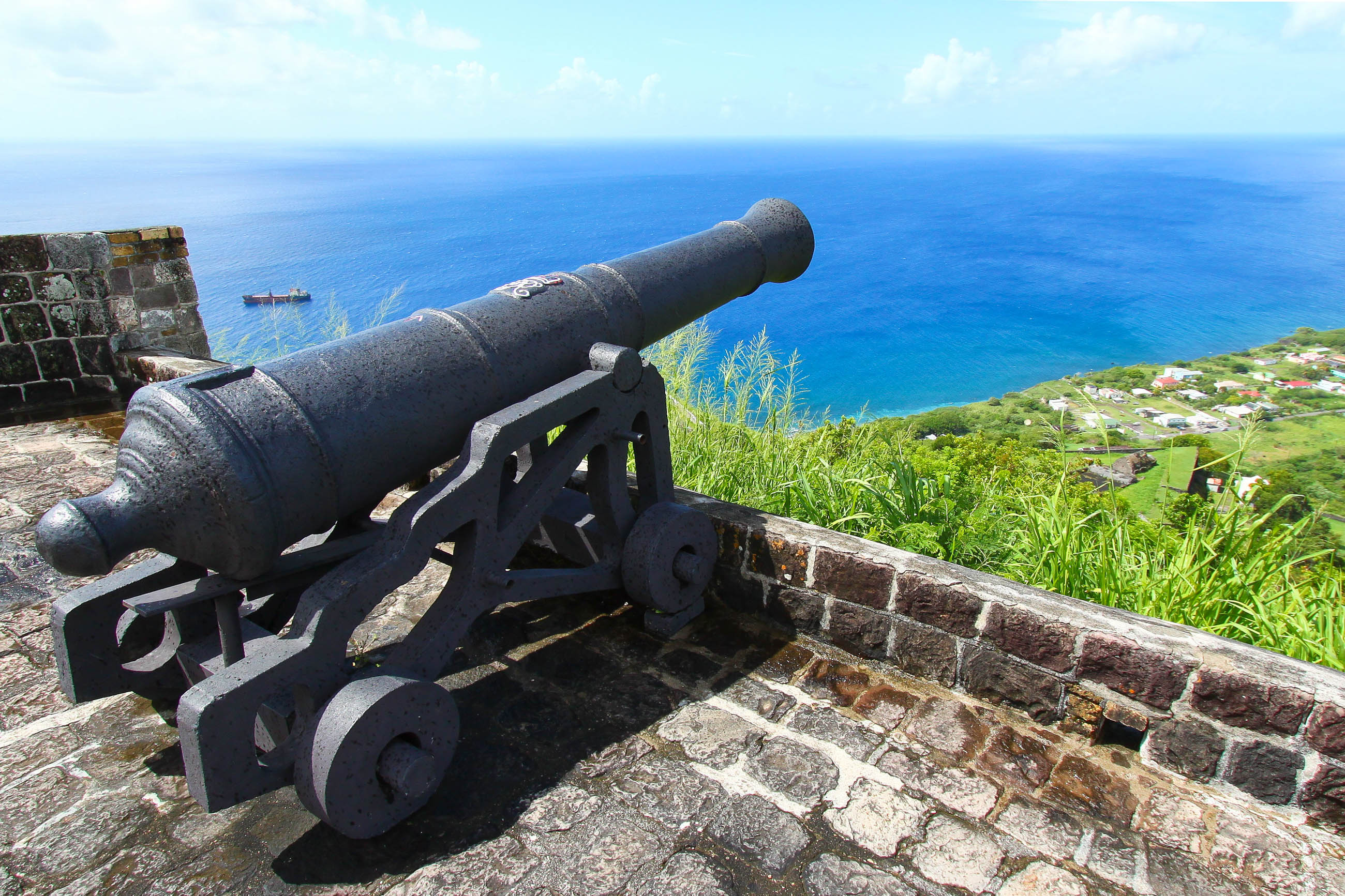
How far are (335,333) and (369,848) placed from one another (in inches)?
239

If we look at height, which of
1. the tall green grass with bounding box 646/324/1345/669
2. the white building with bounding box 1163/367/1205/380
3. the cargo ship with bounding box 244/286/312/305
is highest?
the tall green grass with bounding box 646/324/1345/669

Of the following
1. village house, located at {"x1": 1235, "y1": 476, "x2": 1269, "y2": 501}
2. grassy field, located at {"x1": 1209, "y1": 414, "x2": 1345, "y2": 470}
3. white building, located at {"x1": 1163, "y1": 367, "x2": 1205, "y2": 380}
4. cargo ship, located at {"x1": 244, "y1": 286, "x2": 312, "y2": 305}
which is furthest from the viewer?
white building, located at {"x1": 1163, "y1": 367, "x2": 1205, "y2": 380}

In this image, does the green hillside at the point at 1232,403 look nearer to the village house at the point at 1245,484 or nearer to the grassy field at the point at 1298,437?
the grassy field at the point at 1298,437

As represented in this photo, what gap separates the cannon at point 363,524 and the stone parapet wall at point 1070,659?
1.16 feet

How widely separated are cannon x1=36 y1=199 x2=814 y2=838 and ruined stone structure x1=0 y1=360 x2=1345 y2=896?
215 millimetres

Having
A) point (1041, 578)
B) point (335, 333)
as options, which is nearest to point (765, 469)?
point (1041, 578)

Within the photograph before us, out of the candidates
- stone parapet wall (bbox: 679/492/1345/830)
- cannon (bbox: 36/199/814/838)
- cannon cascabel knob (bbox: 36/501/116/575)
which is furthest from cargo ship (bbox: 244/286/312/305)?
cannon cascabel knob (bbox: 36/501/116/575)

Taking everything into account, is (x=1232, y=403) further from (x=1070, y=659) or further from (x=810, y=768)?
(x=810, y=768)

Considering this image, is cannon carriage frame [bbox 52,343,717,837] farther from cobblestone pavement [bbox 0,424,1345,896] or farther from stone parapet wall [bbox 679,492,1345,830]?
stone parapet wall [bbox 679,492,1345,830]

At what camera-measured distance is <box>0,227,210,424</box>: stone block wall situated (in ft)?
19.5

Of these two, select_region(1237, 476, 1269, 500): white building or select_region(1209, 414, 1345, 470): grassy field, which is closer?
select_region(1237, 476, 1269, 500): white building

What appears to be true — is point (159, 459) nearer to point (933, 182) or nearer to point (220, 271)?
point (220, 271)

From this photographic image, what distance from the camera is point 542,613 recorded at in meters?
3.28

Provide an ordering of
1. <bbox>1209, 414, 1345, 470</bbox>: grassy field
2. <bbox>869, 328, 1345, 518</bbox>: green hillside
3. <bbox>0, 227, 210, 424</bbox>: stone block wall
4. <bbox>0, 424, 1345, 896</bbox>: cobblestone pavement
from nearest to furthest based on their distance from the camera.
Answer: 1. <bbox>0, 424, 1345, 896</bbox>: cobblestone pavement
2. <bbox>0, 227, 210, 424</bbox>: stone block wall
3. <bbox>869, 328, 1345, 518</bbox>: green hillside
4. <bbox>1209, 414, 1345, 470</bbox>: grassy field
